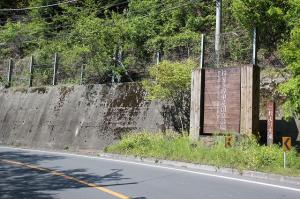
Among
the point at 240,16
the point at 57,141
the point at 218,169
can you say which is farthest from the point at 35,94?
the point at 218,169

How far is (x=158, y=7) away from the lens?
114 feet

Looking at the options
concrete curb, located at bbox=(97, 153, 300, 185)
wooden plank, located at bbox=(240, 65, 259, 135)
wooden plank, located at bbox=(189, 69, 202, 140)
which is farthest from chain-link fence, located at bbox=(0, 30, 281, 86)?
concrete curb, located at bbox=(97, 153, 300, 185)

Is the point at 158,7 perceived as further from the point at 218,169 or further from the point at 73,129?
the point at 218,169

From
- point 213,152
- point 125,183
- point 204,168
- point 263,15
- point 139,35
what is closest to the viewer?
point 125,183

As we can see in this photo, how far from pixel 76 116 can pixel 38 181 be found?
13697 mm

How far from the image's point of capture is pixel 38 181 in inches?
473

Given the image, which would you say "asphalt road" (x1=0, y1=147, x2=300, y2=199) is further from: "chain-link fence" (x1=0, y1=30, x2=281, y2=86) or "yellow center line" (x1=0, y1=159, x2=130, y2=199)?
"chain-link fence" (x1=0, y1=30, x2=281, y2=86)

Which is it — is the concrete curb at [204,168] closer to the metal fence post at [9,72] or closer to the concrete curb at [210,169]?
the concrete curb at [210,169]

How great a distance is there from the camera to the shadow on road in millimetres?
10156

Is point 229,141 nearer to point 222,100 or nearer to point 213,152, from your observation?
point 213,152

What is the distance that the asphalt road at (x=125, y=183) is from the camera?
33.2 feet

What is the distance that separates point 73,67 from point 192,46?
9.85m

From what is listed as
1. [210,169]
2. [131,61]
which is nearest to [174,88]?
[210,169]

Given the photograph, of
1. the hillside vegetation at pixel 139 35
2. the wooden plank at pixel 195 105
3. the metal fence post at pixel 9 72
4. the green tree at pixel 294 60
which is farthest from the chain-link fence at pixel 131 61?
the green tree at pixel 294 60
